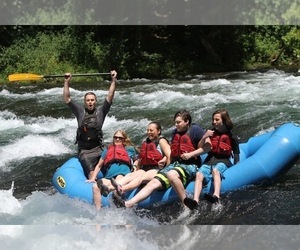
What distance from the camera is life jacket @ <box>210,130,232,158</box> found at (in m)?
3.97

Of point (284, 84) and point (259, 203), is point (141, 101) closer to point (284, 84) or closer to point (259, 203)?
point (284, 84)

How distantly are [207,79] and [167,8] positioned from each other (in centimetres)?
287

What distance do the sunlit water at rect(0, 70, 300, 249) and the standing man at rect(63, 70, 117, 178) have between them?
1.22 ft

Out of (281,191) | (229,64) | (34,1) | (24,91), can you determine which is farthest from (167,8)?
(281,191)

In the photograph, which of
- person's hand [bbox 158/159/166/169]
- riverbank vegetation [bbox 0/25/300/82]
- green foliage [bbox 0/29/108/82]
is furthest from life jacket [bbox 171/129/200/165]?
green foliage [bbox 0/29/108/82]

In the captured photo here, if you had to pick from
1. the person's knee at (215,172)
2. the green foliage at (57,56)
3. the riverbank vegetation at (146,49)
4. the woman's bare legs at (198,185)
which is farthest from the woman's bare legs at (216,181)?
the green foliage at (57,56)

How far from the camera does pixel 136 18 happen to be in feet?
43.5

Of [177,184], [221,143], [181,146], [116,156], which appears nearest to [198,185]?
[177,184]

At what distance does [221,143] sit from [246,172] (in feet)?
0.94

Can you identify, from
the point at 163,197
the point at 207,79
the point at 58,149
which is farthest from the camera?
the point at 207,79

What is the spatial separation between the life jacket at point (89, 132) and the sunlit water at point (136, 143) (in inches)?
18.6

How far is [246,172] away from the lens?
398cm

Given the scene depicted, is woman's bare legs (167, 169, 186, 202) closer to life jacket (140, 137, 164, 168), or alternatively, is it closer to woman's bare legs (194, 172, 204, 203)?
woman's bare legs (194, 172, 204, 203)

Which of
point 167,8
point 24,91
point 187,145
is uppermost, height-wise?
point 167,8
